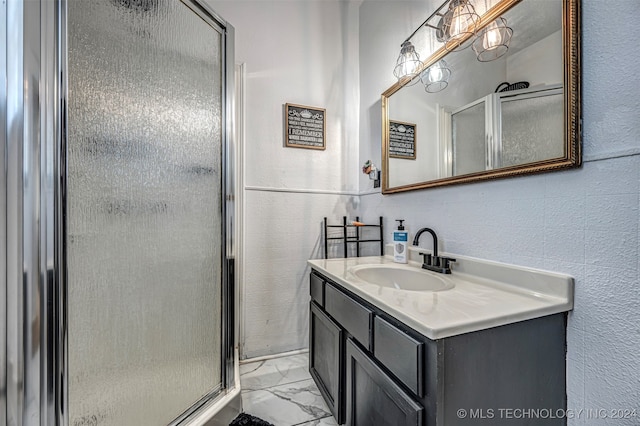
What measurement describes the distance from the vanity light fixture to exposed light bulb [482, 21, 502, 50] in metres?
0.06

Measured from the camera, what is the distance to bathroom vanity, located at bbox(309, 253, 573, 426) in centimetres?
63

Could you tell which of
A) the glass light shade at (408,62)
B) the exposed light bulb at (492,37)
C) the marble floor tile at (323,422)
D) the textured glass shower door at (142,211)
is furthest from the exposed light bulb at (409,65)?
the marble floor tile at (323,422)

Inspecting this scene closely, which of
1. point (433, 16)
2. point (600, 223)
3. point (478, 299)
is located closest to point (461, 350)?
point (478, 299)

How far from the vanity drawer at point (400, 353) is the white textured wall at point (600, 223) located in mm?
530

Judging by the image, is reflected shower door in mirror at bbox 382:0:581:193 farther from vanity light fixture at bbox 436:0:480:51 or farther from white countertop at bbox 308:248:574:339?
white countertop at bbox 308:248:574:339

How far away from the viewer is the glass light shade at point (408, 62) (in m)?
1.42

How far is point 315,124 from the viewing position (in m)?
1.92

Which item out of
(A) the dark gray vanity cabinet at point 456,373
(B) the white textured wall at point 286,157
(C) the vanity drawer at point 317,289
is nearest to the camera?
(A) the dark gray vanity cabinet at point 456,373

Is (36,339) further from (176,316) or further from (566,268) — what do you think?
(566,268)

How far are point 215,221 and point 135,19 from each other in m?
0.80

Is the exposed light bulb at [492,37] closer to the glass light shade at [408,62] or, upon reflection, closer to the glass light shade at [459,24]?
the glass light shade at [459,24]

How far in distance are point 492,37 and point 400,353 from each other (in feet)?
3.95

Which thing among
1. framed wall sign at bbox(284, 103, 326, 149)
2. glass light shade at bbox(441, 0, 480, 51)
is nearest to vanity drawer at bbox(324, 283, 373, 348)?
framed wall sign at bbox(284, 103, 326, 149)

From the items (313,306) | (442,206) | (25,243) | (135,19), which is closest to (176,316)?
(25,243)
